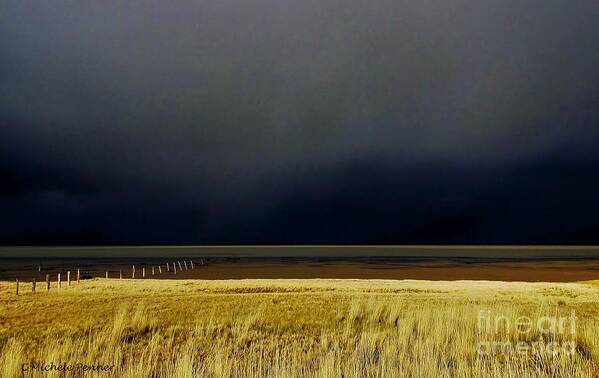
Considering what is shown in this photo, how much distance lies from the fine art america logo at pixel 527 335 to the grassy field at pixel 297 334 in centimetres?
6

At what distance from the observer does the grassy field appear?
11.1m

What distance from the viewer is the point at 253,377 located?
10445 millimetres

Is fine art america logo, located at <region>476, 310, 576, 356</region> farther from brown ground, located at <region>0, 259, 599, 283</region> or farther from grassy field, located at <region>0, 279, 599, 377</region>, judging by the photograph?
brown ground, located at <region>0, 259, 599, 283</region>

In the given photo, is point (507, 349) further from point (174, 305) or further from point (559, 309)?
point (174, 305)

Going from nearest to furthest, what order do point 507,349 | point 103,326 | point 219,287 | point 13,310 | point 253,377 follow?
point 253,377 → point 507,349 → point 103,326 → point 13,310 → point 219,287

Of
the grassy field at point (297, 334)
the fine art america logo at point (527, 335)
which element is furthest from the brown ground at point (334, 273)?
the fine art america logo at point (527, 335)

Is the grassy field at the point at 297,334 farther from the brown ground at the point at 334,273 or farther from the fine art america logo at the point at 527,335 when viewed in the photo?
the brown ground at the point at 334,273

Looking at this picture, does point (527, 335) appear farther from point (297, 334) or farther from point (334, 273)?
point (334, 273)

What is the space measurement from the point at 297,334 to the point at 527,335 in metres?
7.15

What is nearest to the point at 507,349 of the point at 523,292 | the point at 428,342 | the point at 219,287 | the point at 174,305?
the point at 428,342

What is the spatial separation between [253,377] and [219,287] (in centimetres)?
2295

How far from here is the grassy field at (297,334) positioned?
11.1 meters

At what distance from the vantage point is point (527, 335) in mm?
16422

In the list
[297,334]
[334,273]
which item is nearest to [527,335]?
[297,334]
